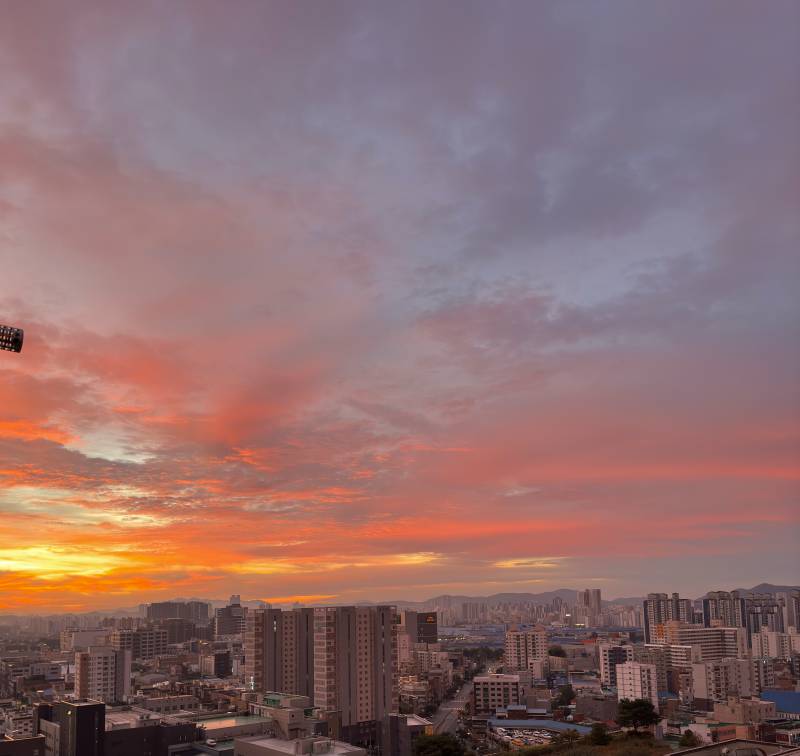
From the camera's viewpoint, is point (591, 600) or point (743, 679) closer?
point (743, 679)

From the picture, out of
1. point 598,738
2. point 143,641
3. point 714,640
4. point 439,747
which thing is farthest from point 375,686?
point 143,641

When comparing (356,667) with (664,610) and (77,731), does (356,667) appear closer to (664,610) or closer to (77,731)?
(77,731)

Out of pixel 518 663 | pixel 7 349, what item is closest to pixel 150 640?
pixel 518 663

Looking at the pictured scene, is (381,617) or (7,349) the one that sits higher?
(7,349)

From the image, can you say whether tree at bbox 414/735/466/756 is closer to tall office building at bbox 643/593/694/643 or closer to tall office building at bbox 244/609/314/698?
tall office building at bbox 244/609/314/698

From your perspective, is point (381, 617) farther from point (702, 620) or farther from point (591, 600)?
point (591, 600)

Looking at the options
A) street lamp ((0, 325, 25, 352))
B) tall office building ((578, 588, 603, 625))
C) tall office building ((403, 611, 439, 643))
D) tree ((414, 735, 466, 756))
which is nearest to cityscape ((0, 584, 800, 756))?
tree ((414, 735, 466, 756))

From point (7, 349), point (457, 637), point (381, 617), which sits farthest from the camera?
point (457, 637)
